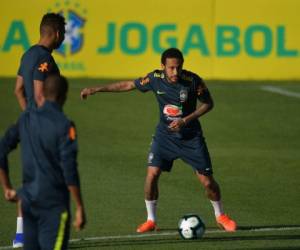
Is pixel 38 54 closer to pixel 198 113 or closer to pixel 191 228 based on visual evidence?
pixel 198 113

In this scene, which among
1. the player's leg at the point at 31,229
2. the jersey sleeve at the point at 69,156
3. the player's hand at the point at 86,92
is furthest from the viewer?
the player's hand at the point at 86,92

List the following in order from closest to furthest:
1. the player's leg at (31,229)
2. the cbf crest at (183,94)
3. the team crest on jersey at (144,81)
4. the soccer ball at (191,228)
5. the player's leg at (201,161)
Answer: the player's leg at (31,229) → the soccer ball at (191,228) → the cbf crest at (183,94) → the player's leg at (201,161) → the team crest on jersey at (144,81)

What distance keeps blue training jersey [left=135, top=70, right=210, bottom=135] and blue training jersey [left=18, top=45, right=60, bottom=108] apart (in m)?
1.65

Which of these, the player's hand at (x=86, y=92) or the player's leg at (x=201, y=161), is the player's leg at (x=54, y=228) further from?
the player's leg at (x=201, y=161)

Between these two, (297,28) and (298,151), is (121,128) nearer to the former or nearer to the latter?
(298,151)

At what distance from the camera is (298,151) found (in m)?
19.6

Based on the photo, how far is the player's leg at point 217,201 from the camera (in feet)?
41.3

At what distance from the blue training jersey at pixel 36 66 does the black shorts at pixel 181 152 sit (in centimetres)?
192

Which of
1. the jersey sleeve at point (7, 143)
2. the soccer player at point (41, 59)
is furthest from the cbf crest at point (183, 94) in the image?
the jersey sleeve at point (7, 143)

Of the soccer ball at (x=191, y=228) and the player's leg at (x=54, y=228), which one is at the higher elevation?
the player's leg at (x=54, y=228)

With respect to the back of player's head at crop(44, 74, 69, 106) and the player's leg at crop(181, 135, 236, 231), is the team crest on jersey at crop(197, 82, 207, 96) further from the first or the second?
the back of player's head at crop(44, 74, 69, 106)

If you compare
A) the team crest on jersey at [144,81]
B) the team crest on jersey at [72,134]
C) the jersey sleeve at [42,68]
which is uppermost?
the jersey sleeve at [42,68]

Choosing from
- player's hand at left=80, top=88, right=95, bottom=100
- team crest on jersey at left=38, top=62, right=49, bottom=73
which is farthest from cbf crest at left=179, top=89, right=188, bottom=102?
team crest on jersey at left=38, top=62, right=49, bottom=73

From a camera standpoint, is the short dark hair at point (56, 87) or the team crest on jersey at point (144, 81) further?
the team crest on jersey at point (144, 81)
